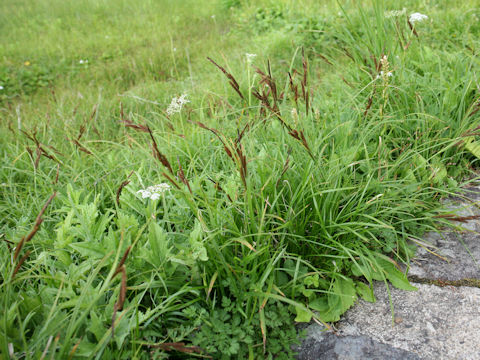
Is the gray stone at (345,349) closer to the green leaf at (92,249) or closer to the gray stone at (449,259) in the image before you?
the gray stone at (449,259)

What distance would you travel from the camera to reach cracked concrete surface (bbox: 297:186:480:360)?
146 centimetres

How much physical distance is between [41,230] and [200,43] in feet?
15.3

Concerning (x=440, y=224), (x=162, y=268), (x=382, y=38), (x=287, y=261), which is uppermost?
(x=382, y=38)

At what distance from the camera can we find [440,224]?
77.7 inches

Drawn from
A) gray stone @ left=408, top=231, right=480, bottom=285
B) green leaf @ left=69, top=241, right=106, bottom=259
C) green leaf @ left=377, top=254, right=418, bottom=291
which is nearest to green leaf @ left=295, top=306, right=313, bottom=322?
green leaf @ left=377, top=254, right=418, bottom=291

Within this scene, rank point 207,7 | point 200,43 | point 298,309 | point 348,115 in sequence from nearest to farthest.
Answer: point 298,309 < point 348,115 < point 200,43 < point 207,7

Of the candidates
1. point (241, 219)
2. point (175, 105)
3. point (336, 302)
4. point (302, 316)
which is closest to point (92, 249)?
point (241, 219)

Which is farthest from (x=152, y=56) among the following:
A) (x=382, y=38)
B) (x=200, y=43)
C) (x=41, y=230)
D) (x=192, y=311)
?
(x=192, y=311)

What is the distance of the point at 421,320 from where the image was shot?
5.13ft

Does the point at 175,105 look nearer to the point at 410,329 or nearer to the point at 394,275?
the point at 394,275

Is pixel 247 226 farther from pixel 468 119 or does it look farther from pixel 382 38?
pixel 382 38

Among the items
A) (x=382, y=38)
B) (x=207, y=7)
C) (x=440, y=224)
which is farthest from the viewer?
(x=207, y=7)

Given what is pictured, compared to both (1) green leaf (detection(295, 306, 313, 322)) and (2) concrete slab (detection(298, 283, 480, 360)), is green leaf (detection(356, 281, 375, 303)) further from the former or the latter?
(1) green leaf (detection(295, 306, 313, 322))

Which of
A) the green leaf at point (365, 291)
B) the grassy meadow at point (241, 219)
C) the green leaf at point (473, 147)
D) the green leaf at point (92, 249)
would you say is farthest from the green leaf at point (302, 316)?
the green leaf at point (473, 147)
